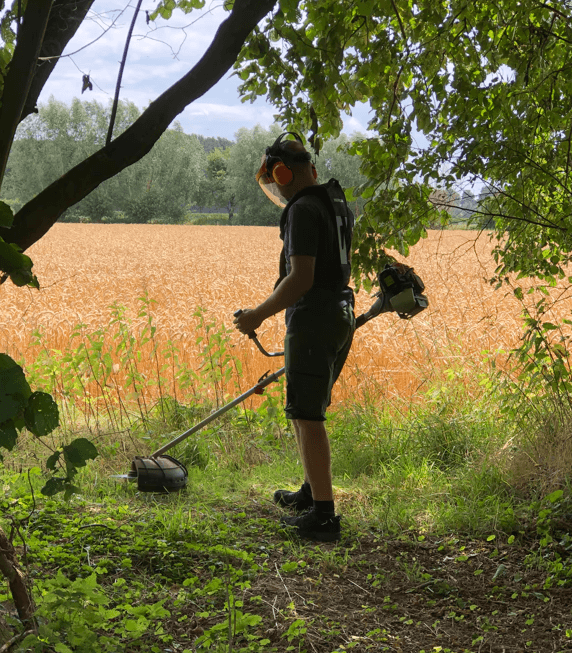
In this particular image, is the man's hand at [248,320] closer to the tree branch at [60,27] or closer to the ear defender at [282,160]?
the ear defender at [282,160]

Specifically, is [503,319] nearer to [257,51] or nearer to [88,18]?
[257,51]

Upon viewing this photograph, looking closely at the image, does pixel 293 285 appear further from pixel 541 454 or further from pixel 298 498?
pixel 541 454

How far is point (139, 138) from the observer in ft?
8.46

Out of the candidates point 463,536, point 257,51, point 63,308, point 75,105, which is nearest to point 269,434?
point 463,536

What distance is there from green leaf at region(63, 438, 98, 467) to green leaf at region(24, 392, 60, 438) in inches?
3.9

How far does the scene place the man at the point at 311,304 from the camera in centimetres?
345

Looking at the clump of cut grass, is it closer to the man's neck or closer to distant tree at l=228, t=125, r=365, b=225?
the man's neck

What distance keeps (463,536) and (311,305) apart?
154cm

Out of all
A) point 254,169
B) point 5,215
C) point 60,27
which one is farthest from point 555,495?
point 254,169

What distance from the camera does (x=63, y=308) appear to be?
859cm

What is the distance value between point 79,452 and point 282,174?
2376mm

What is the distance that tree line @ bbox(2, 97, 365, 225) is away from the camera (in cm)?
7638

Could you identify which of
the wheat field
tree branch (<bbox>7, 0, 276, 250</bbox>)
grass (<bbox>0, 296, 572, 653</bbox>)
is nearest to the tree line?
the wheat field

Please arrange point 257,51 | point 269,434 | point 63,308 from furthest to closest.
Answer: point 63,308 → point 269,434 → point 257,51
